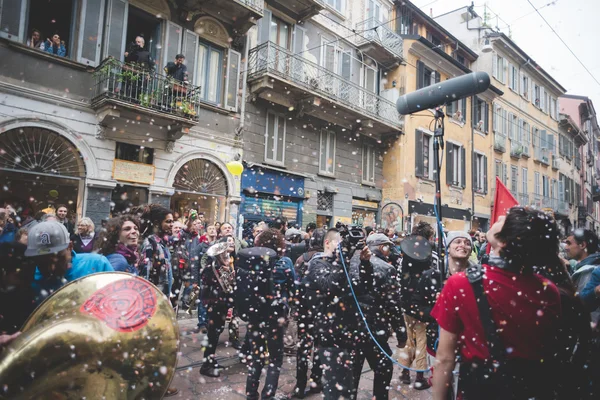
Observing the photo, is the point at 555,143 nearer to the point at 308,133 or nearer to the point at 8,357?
the point at 308,133

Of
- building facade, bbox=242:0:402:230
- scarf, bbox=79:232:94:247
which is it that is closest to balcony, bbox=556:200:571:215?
building facade, bbox=242:0:402:230

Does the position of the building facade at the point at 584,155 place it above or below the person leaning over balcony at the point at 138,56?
above

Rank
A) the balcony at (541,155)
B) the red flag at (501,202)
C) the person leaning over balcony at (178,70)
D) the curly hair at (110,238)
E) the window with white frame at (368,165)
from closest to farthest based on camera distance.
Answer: the red flag at (501,202)
the curly hair at (110,238)
the person leaning over balcony at (178,70)
the window with white frame at (368,165)
the balcony at (541,155)

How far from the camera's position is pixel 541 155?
2612cm

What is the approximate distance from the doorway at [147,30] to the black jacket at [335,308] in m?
8.58

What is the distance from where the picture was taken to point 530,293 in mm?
Result: 1624

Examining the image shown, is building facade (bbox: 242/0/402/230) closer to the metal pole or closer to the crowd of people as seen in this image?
the crowd of people

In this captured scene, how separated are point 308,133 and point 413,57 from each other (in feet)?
22.5

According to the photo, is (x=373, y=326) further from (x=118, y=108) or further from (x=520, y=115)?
(x=520, y=115)

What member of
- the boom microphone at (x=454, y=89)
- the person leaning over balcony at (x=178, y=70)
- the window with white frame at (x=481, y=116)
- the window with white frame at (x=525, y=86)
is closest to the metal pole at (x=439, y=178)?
the boom microphone at (x=454, y=89)

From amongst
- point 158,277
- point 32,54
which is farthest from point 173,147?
point 158,277

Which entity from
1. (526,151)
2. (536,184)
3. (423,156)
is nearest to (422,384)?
(423,156)

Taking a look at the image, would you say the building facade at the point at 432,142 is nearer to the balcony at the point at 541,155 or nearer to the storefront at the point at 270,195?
the storefront at the point at 270,195

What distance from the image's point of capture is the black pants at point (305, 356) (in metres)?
3.75
